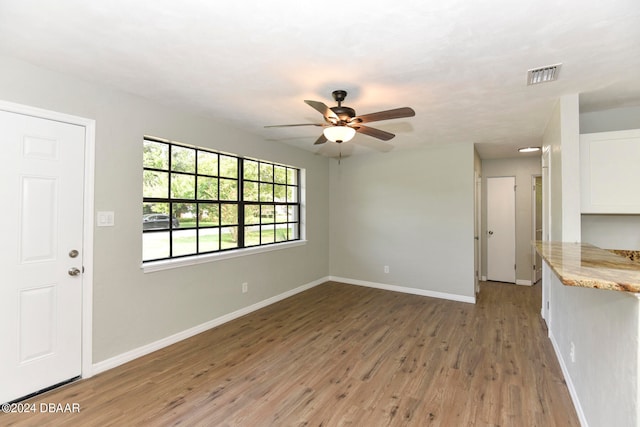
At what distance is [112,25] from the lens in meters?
1.73

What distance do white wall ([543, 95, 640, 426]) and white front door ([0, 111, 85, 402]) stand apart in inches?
138

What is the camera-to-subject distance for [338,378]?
8.36 ft

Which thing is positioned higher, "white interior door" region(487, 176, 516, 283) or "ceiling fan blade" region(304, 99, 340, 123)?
→ "ceiling fan blade" region(304, 99, 340, 123)

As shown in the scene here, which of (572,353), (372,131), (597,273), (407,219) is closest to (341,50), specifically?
(372,131)

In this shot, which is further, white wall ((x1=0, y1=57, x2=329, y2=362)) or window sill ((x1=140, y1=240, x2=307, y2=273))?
window sill ((x1=140, y1=240, x2=307, y2=273))

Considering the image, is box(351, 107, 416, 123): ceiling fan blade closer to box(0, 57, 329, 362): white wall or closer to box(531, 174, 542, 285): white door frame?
box(0, 57, 329, 362): white wall

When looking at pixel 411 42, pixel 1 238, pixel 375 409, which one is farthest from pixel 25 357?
pixel 411 42

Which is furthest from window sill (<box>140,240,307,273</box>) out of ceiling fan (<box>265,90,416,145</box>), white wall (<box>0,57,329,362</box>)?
ceiling fan (<box>265,90,416,145</box>)

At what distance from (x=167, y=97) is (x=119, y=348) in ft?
7.63

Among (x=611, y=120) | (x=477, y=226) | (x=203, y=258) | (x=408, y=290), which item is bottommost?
(x=408, y=290)

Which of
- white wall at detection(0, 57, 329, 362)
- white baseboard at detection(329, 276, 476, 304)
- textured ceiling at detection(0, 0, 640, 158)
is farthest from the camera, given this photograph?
white baseboard at detection(329, 276, 476, 304)

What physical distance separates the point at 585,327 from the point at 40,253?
12.9 ft

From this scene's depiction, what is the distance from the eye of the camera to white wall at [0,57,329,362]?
7.79 ft

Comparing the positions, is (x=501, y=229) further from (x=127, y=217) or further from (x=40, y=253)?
(x=40, y=253)
